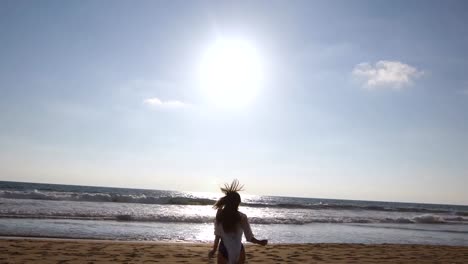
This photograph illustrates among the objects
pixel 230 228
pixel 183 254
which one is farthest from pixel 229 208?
pixel 183 254

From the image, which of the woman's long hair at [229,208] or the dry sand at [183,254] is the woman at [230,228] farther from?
the dry sand at [183,254]

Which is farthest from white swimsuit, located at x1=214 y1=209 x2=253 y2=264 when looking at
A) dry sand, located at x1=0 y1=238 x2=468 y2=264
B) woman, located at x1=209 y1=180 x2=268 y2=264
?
dry sand, located at x1=0 y1=238 x2=468 y2=264

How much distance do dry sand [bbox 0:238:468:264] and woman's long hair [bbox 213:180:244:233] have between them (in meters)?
4.27

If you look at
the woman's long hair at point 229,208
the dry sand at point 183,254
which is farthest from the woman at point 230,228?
the dry sand at point 183,254

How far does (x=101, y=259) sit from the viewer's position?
873 cm

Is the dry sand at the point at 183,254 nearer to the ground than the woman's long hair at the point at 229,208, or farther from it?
nearer to the ground

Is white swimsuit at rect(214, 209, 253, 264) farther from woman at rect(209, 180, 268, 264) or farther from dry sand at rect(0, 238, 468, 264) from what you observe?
dry sand at rect(0, 238, 468, 264)

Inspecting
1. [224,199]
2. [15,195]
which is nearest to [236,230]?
[224,199]

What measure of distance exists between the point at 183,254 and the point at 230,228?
550 cm

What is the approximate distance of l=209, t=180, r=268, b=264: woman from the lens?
4.79 m

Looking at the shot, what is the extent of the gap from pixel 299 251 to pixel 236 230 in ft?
22.4

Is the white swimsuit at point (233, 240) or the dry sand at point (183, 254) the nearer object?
the white swimsuit at point (233, 240)

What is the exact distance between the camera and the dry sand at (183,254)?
8.80 m

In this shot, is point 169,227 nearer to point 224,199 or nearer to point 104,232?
point 104,232
